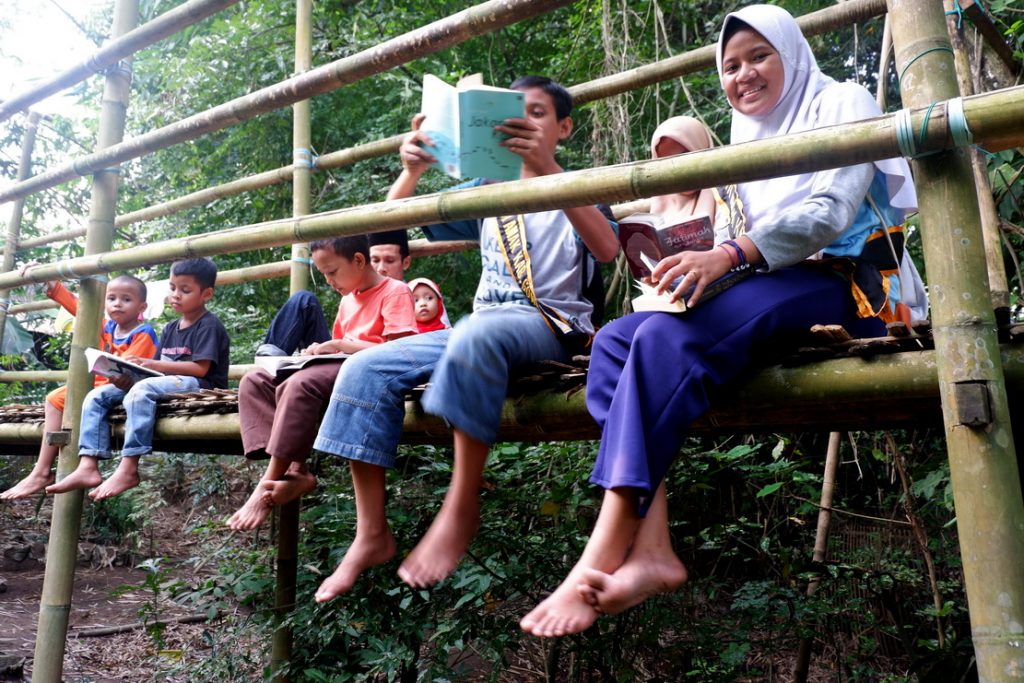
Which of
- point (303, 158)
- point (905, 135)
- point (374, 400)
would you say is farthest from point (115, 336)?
point (905, 135)

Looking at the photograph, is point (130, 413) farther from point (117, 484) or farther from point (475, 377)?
point (475, 377)

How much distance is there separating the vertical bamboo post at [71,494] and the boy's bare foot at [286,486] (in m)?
1.27

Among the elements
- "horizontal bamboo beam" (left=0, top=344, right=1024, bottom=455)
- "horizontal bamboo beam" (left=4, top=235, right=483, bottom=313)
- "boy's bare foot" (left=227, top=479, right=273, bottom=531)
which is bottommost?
"boy's bare foot" (left=227, top=479, right=273, bottom=531)

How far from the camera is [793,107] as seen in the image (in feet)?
6.41

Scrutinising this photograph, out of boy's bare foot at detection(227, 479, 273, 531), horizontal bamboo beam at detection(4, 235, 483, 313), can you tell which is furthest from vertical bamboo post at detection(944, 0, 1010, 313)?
boy's bare foot at detection(227, 479, 273, 531)

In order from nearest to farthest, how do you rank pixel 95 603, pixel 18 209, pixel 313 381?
pixel 313 381
pixel 18 209
pixel 95 603

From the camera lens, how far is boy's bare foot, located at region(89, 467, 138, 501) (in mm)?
3020

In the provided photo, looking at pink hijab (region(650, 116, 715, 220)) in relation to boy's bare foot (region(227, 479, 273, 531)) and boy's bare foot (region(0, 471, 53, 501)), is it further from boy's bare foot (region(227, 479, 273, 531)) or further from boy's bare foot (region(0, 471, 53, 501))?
boy's bare foot (region(0, 471, 53, 501))

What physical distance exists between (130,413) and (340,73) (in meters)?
1.32

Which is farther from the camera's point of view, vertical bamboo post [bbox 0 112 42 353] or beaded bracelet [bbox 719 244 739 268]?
vertical bamboo post [bbox 0 112 42 353]

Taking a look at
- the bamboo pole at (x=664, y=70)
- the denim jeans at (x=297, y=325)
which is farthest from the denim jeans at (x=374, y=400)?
the bamboo pole at (x=664, y=70)

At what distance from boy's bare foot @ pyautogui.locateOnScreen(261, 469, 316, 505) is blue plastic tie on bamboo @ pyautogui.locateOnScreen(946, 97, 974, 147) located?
5.67ft

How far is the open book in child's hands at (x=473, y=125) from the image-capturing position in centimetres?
178

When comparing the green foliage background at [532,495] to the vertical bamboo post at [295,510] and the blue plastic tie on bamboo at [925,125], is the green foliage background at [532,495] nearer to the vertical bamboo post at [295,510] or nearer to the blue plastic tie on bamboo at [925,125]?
the vertical bamboo post at [295,510]
